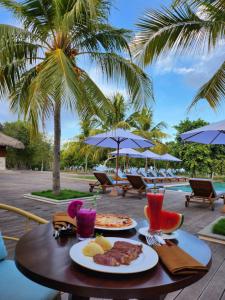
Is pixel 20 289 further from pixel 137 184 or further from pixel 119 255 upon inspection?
pixel 137 184

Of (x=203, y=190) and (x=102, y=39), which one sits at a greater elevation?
(x=102, y=39)

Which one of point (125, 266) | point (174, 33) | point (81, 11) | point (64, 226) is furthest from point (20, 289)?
point (81, 11)

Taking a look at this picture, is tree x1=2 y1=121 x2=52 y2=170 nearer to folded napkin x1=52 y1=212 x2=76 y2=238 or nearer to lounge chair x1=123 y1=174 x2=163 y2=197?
lounge chair x1=123 y1=174 x2=163 y2=197

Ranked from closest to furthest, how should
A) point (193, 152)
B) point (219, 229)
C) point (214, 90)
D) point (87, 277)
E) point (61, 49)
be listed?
point (87, 277) < point (219, 229) < point (214, 90) < point (61, 49) < point (193, 152)

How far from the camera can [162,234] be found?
5.26 ft

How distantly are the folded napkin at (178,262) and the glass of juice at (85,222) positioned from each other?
38 centimetres

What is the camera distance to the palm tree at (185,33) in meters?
4.77

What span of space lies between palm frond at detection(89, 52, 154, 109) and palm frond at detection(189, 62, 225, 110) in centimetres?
189

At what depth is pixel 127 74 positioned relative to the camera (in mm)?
7215

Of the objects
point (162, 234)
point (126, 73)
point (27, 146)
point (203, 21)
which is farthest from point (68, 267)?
point (27, 146)

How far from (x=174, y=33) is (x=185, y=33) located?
21cm

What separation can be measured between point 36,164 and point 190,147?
18.2 m

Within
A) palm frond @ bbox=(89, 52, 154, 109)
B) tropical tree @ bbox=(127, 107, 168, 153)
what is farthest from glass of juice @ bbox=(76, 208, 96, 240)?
tropical tree @ bbox=(127, 107, 168, 153)

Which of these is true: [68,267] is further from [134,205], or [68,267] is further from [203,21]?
[134,205]
